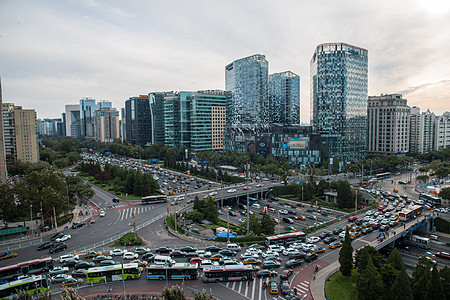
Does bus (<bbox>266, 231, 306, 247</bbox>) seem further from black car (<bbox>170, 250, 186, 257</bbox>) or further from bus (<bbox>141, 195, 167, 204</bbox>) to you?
bus (<bbox>141, 195, 167, 204</bbox>)

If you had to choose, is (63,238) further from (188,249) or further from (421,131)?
(421,131)

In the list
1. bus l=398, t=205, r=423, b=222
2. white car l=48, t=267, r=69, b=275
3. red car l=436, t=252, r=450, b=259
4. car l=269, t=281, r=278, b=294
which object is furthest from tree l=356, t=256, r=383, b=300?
white car l=48, t=267, r=69, b=275

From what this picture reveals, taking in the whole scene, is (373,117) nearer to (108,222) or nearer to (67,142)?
(108,222)

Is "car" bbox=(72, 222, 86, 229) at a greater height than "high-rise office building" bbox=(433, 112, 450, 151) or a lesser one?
lesser

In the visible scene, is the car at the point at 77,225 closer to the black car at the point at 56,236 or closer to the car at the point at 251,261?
the black car at the point at 56,236

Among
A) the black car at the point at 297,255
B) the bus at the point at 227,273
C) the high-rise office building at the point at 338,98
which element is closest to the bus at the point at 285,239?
the black car at the point at 297,255

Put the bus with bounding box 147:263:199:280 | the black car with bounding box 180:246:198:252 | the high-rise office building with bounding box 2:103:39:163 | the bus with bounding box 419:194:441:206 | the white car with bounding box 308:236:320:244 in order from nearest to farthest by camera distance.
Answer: the bus with bounding box 147:263:199:280
the black car with bounding box 180:246:198:252
the white car with bounding box 308:236:320:244
the bus with bounding box 419:194:441:206
the high-rise office building with bounding box 2:103:39:163
